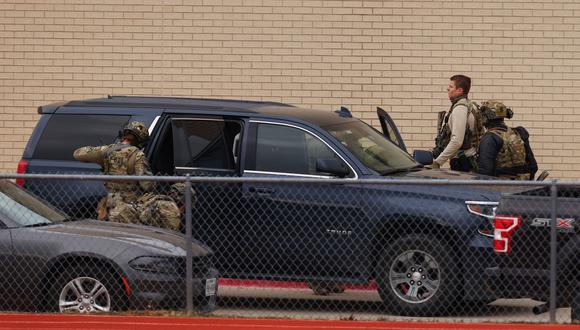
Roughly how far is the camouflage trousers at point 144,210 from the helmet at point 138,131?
26.4 inches

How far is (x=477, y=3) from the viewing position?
17.0 m

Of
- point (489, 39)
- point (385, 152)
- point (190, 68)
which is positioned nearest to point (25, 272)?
point (385, 152)

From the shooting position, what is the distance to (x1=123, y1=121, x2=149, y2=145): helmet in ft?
39.7

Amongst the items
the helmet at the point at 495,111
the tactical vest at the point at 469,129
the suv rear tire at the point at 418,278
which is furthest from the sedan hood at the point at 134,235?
the tactical vest at the point at 469,129

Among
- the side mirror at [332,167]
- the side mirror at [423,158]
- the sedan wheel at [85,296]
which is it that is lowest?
the sedan wheel at [85,296]

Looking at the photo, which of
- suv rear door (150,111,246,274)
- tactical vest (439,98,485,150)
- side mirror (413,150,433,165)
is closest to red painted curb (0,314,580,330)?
suv rear door (150,111,246,274)

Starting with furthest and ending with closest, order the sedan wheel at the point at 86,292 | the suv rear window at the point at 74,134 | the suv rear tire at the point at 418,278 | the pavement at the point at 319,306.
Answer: the suv rear window at the point at 74,134
the suv rear tire at the point at 418,278
the pavement at the point at 319,306
the sedan wheel at the point at 86,292

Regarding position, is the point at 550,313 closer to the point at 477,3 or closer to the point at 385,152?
the point at 385,152

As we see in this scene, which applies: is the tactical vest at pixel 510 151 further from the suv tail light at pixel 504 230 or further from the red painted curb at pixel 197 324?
the red painted curb at pixel 197 324

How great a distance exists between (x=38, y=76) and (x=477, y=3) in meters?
5.81

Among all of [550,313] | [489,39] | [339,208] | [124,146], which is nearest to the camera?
[550,313]

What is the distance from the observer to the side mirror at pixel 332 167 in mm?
11664

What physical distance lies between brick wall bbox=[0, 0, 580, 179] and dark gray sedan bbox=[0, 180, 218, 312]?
6.95 meters

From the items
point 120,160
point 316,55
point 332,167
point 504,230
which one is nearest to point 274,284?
point 332,167
